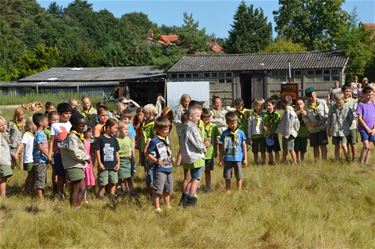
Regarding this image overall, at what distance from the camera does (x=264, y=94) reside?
37.2 meters

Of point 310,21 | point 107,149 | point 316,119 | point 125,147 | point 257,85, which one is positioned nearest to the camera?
point 107,149

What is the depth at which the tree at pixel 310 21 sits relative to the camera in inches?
2386

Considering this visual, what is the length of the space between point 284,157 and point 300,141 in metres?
0.48

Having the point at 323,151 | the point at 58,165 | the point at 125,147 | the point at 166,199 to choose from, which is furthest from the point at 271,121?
the point at 58,165

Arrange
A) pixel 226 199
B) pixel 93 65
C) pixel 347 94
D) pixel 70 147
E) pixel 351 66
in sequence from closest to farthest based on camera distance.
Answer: pixel 70 147 < pixel 226 199 < pixel 347 94 < pixel 351 66 < pixel 93 65

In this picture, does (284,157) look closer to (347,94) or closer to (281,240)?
(347,94)

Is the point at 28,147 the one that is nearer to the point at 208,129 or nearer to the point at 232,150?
the point at 208,129

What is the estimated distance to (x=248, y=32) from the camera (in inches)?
2630

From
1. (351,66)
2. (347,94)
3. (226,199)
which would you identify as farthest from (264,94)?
(226,199)

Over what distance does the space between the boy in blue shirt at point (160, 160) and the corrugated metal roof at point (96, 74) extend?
3628 cm

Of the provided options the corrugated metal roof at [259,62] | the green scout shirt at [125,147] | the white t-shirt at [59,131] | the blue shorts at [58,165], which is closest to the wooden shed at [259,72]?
the corrugated metal roof at [259,62]

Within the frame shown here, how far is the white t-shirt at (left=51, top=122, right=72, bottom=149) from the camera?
27.5ft

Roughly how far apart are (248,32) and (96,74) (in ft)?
81.5

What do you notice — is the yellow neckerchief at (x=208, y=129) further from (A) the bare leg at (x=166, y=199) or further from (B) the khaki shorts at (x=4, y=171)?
Answer: (B) the khaki shorts at (x=4, y=171)
